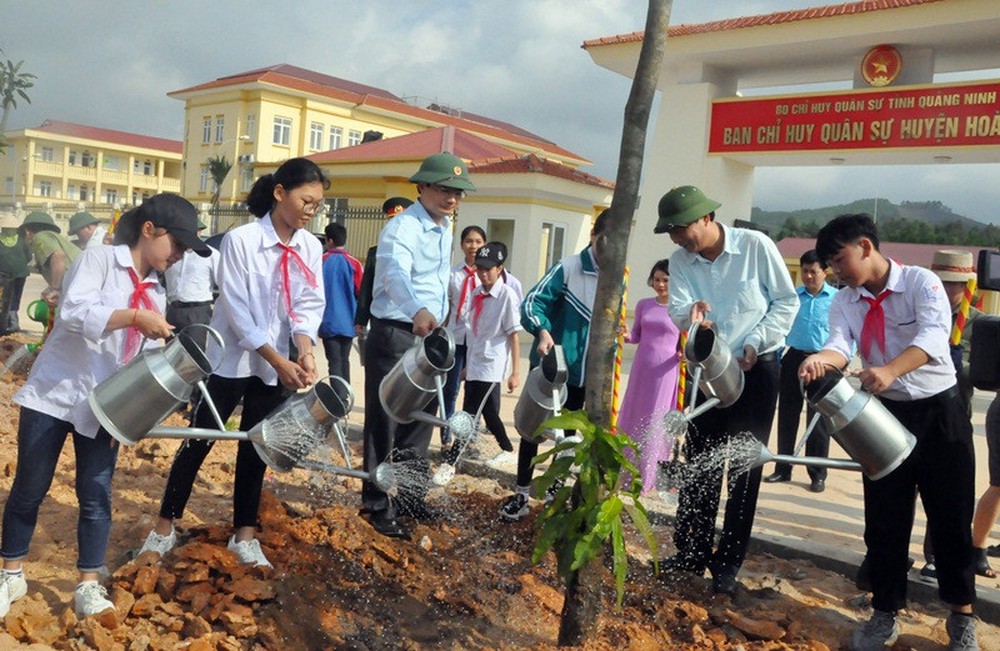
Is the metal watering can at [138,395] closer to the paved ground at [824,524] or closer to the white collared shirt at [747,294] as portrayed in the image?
the white collared shirt at [747,294]

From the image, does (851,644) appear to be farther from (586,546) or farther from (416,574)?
(416,574)

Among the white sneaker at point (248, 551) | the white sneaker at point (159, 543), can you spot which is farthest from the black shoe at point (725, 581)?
the white sneaker at point (159, 543)

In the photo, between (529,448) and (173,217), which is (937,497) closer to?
(529,448)

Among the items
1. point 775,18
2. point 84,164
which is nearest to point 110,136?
point 84,164

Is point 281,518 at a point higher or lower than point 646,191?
lower

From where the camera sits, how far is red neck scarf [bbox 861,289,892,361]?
3641 millimetres

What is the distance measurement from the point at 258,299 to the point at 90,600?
1275 millimetres

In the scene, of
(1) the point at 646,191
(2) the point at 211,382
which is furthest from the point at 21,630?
(1) the point at 646,191

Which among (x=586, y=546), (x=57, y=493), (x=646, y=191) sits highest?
(x=646, y=191)

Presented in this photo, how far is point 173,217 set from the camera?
332 centimetres

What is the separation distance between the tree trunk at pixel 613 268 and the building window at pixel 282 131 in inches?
1460

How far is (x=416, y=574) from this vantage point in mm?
3986

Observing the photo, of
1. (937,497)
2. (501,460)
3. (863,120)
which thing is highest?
(863,120)

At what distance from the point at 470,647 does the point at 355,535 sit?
0.98 meters
